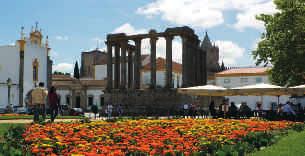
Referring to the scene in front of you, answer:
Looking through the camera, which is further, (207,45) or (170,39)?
(207,45)

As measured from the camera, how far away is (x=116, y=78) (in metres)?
49.0

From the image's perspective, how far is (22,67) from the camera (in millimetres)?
60000

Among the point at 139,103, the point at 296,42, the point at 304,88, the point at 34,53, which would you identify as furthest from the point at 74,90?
the point at 304,88

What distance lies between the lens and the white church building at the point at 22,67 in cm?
5759

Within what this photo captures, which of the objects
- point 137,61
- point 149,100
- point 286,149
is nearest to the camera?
point 286,149

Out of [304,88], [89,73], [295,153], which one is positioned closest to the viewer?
[295,153]

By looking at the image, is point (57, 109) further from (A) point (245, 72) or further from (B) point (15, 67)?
(A) point (245, 72)

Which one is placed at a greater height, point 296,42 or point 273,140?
point 296,42

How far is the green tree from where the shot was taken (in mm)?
30062

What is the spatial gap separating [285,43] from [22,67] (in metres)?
40.1

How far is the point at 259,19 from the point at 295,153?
27.5m

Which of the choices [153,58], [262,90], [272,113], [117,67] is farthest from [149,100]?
[272,113]

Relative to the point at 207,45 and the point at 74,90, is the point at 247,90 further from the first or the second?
the point at 207,45

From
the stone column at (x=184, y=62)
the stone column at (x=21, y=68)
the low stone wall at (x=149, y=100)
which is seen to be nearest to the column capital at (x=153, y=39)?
the stone column at (x=184, y=62)
